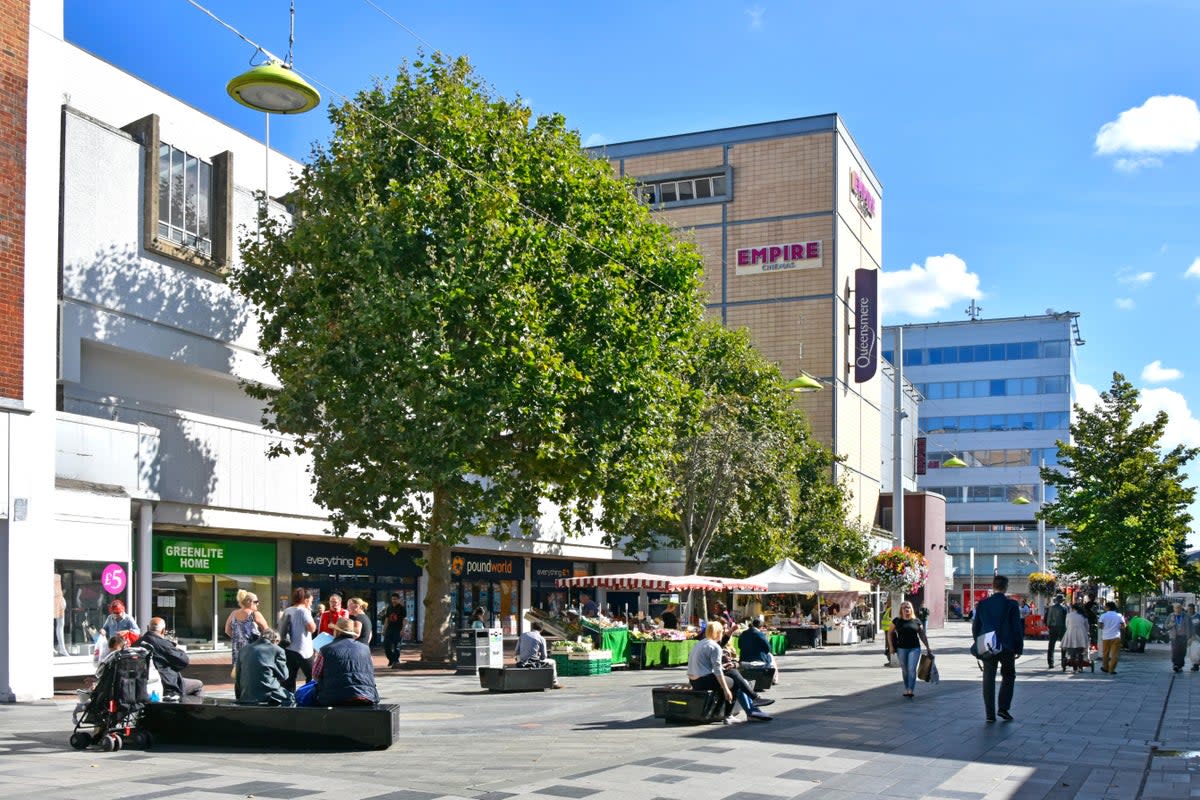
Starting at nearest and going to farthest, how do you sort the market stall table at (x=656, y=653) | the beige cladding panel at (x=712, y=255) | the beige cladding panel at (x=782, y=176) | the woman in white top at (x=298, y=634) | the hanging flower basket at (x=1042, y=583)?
the woman in white top at (x=298, y=634) → the market stall table at (x=656, y=653) → the beige cladding panel at (x=782, y=176) → the hanging flower basket at (x=1042, y=583) → the beige cladding panel at (x=712, y=255)

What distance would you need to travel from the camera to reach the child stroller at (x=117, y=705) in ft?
42.3

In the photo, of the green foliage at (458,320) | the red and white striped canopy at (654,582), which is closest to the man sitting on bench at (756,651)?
the green foliage at (458,320)

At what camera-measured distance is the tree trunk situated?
2744 cm

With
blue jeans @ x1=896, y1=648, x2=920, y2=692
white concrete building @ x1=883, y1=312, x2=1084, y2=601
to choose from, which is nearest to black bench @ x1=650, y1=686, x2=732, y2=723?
blue jeans @ x1=896, y1=648, x2=920, y2=692

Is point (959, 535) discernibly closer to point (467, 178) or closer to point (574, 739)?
point (467, 178)

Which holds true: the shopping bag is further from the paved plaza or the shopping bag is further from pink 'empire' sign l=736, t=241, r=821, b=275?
pink 'empire' sign l=736, t=241, r=821, b=275

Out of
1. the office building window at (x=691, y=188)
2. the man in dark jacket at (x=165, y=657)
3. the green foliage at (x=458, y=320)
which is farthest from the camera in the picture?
the office building window at (x=691, y=188)

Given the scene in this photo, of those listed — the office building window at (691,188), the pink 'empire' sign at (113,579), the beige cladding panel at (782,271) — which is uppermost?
the office building window at (691,188)

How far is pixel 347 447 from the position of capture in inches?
979

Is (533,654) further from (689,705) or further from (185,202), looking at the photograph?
(185,202)

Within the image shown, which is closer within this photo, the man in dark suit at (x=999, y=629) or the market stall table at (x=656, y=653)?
the man in dark suit at (x=999, y=629)

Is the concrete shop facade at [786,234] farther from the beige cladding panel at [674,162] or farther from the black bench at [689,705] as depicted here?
the black bench at [689,705]

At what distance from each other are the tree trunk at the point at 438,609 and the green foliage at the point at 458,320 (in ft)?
0.18

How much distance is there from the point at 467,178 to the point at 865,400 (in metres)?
43.5
